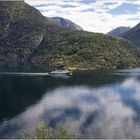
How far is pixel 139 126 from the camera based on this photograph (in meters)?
146

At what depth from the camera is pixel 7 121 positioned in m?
148

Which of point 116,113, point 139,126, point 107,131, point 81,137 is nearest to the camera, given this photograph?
point 81,137

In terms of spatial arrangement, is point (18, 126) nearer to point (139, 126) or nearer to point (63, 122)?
point (63, 122)

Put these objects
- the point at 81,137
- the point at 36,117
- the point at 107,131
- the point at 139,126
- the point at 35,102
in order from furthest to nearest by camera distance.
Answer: the point at 35,102 < the point at 36,117 < the point at 139,126 < the point at 107,131 < the point at 81,137

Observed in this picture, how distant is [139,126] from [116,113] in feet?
88.7

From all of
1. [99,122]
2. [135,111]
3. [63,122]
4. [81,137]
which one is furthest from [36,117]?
[135,111]

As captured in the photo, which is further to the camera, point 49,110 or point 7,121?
point 49,110

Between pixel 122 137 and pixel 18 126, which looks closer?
pixel 122 137

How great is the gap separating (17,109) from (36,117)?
18581mm

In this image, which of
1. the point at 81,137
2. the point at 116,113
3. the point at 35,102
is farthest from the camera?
the point at 35,102

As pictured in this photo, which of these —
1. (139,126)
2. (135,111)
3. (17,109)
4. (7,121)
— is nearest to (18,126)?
(7,121)

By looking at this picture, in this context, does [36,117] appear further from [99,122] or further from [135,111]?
[135,111]

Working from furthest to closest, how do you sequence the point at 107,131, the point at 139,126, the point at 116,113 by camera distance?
1. the point at 116,113
2. the point at 139,126
3. the point at 107,131

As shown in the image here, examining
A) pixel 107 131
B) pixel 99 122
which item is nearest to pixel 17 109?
pixel 99 122
